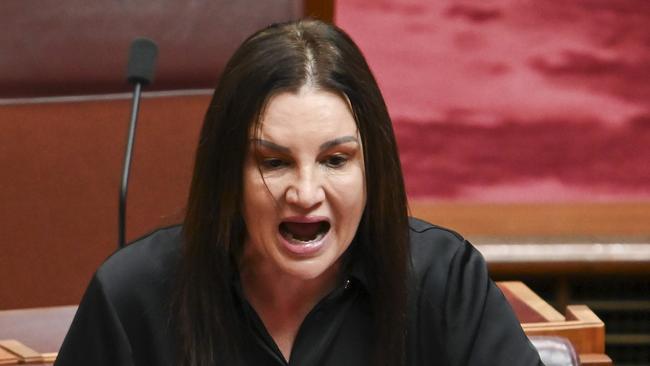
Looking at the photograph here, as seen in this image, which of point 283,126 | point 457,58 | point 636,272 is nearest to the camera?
point 283,126

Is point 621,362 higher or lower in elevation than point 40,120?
lower

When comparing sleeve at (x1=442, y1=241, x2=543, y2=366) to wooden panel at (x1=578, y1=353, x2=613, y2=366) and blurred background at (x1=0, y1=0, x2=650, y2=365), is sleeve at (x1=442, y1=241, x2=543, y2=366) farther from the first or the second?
blurred background at (x1=0, y1=0, x2=650, y2=365)

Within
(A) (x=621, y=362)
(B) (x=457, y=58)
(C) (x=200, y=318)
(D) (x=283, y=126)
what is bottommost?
(A) (x=621, y=362)

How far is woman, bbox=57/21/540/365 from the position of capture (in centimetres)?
74

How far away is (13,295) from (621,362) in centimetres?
62

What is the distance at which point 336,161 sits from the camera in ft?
2.45

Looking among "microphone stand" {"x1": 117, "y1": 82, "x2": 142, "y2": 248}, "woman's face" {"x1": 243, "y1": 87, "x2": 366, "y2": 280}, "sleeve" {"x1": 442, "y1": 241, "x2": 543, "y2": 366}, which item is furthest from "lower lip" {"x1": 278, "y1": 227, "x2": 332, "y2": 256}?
"microphone stand" {"x1": 117, "y1": 82, "x2": 142, "y2": 248}

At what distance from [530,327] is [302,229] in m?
0.26

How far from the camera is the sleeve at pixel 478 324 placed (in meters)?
0.80

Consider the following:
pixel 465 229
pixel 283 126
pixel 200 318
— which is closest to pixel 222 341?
pixel 200 318

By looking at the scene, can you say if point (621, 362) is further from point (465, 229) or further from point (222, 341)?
point (222, 341)

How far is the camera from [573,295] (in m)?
1.39

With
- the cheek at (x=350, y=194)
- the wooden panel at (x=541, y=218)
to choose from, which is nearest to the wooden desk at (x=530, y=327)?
the cheek at (x=350, y=194)

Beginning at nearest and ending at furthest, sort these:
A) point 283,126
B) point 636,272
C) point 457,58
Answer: point 283,126, point 636,272, point 457,58
